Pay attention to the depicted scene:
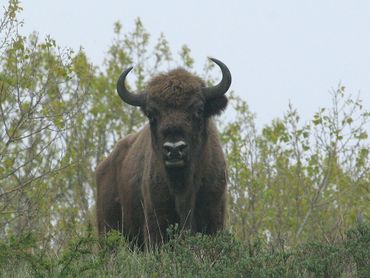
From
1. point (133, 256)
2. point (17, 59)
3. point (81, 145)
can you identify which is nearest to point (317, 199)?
point (81, 145)

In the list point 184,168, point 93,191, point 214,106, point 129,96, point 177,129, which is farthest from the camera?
point 93,191

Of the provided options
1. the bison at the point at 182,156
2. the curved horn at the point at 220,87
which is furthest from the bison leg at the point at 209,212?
the curved horn at the point at 220,87

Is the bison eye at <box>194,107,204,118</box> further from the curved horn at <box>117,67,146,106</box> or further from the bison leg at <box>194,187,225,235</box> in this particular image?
the bison leg at <box>194,187,225,235</box>

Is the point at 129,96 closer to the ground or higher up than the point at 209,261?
higher up

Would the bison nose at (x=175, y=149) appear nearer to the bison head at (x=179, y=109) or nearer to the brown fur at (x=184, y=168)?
the bison head at (x=179, y=109)

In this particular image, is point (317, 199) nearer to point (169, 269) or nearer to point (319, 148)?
point (319, 148)

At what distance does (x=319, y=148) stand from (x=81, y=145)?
679 cm

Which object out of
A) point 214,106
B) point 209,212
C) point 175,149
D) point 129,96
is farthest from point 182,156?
point 129,96

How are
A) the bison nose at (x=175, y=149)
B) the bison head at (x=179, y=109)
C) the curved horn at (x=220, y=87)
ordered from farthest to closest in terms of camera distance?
1. the curved horn at (x=220, y=87)
2. the bison head at (x=179, y=109)
3. the bison nose at (x=175, y=149)

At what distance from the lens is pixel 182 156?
11.4 m

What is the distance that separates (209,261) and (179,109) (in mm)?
3227

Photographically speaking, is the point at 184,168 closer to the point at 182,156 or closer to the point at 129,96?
the point at 182,156

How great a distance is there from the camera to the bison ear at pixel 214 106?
1242 cm

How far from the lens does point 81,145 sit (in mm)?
25172
